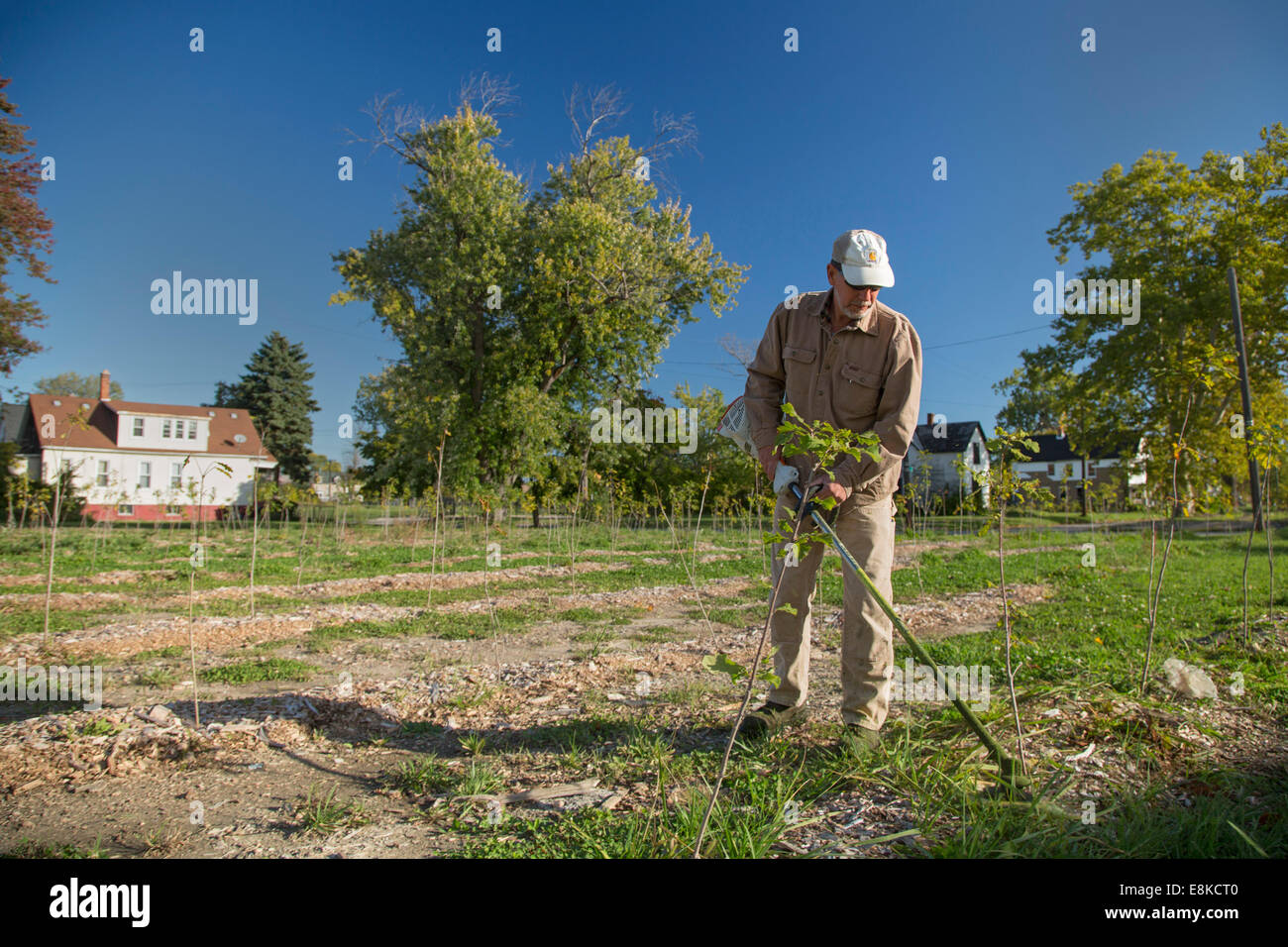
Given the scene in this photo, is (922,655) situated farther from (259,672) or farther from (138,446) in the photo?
(138,446)

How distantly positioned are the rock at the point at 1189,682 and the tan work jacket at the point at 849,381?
2041 mm

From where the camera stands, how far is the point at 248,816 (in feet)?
7.70

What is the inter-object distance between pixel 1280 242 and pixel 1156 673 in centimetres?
2807

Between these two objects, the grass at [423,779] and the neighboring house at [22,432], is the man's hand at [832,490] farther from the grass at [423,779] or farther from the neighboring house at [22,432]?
the neighboring house at [22,432]

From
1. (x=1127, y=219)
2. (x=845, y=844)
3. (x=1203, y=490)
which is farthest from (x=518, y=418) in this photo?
(x=1127, y=219)

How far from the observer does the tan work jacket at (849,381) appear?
2768mm

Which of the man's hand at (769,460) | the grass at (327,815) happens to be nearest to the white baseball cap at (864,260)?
the man's hand at (769,460)

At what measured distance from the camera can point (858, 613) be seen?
8.98 ft

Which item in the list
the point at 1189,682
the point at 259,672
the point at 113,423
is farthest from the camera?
the point at 113,423

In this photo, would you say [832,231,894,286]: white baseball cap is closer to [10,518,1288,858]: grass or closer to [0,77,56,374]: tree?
[10,518,1288,858]: grass

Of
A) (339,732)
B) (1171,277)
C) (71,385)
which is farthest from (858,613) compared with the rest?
(71,385)

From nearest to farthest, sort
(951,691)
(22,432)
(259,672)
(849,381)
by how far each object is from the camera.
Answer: (951,691), (849,381), (259,672), (22,432)

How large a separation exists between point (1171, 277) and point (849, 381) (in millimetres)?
28179
